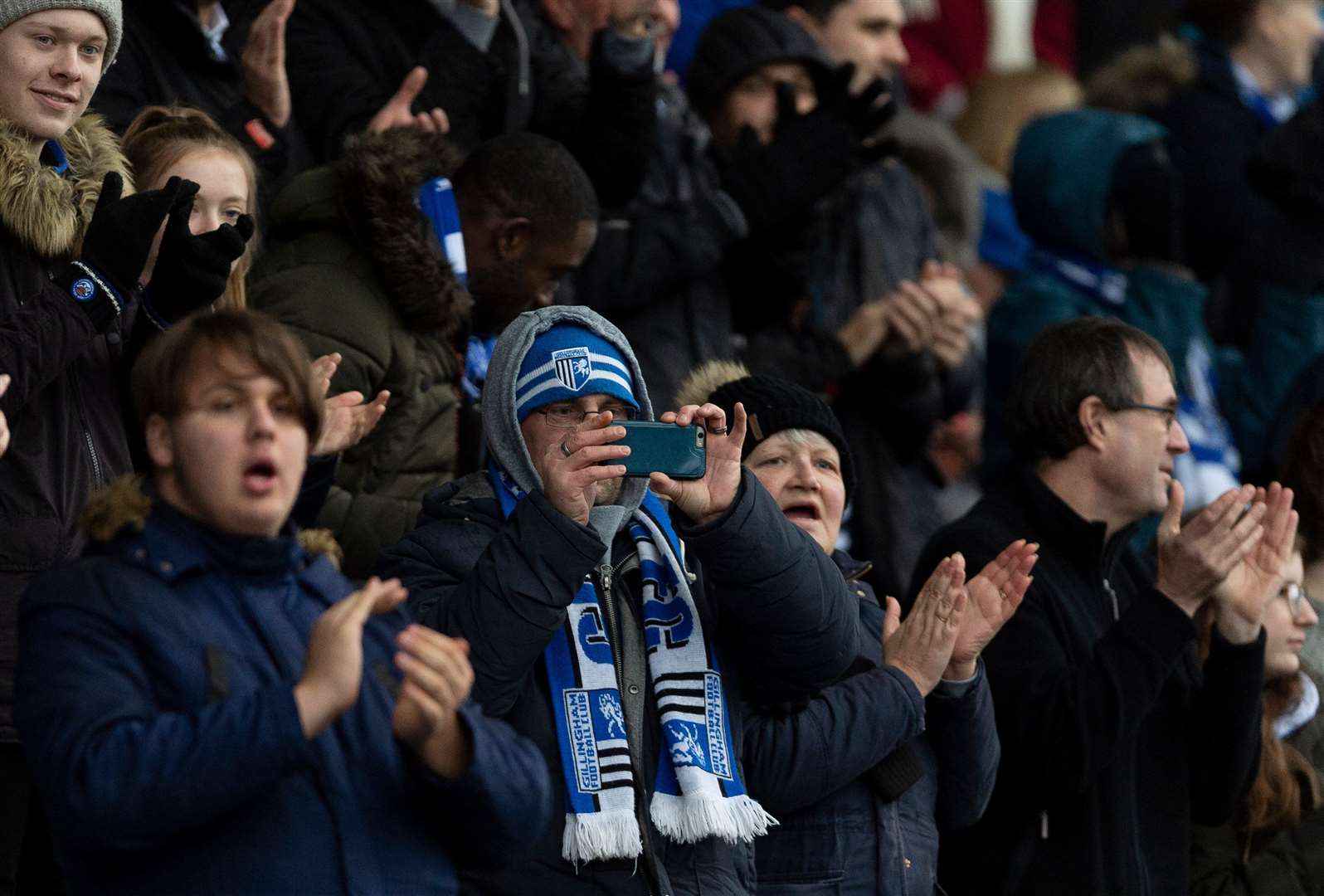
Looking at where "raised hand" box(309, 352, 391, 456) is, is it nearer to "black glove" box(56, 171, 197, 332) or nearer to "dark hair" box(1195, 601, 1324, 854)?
"black glove" box(56, 171, 197, 332)

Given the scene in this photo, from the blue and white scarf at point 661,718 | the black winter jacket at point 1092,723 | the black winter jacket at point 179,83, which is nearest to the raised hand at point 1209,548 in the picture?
the black winter jacket at point 1092,723

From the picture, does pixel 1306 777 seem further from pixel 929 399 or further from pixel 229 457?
pixel 229 457

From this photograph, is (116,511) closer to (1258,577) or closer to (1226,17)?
(1258,577)

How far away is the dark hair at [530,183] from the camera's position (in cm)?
563

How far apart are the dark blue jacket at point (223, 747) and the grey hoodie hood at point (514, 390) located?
856 mm

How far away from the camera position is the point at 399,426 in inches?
206

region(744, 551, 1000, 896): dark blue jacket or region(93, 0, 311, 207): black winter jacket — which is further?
region(93, 0, 311, 207): black winter jacket

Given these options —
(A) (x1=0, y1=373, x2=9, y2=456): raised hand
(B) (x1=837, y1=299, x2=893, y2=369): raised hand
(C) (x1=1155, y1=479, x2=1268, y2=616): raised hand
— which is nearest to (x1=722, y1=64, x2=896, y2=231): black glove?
(B) (x1=837, y1=299, x2=893, y2=369): raised hand

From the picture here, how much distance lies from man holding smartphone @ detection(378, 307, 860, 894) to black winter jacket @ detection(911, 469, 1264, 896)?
37.2 inches

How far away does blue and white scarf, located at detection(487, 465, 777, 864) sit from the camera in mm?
4031

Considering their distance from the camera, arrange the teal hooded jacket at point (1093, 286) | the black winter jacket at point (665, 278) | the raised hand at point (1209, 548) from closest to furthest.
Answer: the raised hand at point (1209, 548) → the black winter jacket at point (665, 278) → the teal hooded jacket at point (1093, 286)

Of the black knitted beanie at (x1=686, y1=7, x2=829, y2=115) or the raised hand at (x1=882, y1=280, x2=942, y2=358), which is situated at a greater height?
the black knitted beanie at (x1=686, y1=7, x2=829, y2=115)

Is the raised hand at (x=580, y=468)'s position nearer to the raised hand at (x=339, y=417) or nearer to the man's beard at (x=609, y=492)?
the man's beard at (x=609, y=492)

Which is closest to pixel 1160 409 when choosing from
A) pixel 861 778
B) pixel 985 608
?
pixel 985 608
